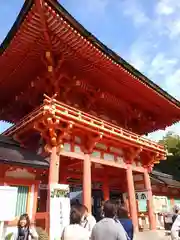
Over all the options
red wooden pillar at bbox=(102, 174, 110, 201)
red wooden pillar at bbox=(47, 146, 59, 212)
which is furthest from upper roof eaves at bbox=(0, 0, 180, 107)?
red wooden pillar at bbox=(102, 174, 110, 201)

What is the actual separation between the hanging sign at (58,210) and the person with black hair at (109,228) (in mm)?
4333

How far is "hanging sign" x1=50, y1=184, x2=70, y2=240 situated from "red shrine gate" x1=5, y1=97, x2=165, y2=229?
4.92 ft

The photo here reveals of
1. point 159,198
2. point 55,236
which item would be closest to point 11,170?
point 55,236

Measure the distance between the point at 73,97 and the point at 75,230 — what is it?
9610 mm

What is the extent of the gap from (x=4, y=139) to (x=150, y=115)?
9369 mm

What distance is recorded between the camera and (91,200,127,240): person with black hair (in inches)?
118

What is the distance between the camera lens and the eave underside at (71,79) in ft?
29.6

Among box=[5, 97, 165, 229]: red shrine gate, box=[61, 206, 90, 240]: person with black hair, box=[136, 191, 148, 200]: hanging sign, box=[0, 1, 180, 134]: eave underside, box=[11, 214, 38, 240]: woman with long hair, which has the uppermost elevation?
box=[0, 1, 180, 134]: eave underside

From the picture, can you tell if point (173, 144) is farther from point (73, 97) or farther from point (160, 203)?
point (73, 97)

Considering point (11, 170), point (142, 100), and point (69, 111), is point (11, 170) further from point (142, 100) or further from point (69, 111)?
point (142, 100)

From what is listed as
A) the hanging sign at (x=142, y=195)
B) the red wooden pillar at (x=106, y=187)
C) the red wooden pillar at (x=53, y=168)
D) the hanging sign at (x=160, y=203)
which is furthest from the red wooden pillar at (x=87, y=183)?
the hanging sign at (x=160, y=203)

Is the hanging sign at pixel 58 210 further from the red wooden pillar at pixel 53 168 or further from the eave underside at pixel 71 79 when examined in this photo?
the eave underside at pixel 71 79

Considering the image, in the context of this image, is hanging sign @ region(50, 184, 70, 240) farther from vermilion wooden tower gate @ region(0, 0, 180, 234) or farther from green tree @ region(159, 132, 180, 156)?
green tree @ region(159, 132, 180, 156)

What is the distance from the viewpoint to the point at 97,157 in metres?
12.0
